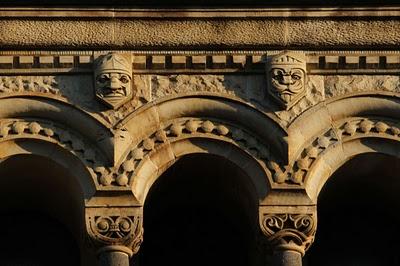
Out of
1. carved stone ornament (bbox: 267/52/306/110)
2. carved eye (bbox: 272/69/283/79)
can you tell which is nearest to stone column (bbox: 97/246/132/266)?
carved stone ornament (bbox: 267/52/306/110)

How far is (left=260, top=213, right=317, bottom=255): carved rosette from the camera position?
105 feet

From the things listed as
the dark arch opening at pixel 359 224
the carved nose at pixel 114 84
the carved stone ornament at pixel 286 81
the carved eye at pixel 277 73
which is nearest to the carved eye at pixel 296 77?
the carved stone ornament at pixel 286 81

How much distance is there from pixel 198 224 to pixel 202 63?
5.48 ft

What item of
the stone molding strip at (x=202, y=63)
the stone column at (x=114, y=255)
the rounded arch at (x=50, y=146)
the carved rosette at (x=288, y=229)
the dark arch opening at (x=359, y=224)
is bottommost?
the stone column at (x=114, y=255)

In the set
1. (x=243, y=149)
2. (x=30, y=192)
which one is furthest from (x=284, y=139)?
(x=30, y=192)

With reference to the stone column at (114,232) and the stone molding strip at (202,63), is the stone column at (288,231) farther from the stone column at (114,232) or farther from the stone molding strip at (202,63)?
the stone molding strip at (202,63)

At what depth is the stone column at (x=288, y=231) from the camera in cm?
3189

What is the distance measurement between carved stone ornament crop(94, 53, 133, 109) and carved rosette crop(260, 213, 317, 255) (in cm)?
177

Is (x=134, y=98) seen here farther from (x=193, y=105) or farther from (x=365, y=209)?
(x=365, y=209)

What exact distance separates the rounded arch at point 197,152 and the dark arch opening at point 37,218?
0.76 metres

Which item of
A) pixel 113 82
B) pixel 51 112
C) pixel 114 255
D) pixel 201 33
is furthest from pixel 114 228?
pixel 201 33

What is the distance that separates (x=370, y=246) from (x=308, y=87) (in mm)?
1781

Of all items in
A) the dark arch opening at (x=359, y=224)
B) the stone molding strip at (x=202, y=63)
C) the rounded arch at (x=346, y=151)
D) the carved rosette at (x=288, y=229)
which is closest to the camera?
the carved rosette at (x=288, y=229)

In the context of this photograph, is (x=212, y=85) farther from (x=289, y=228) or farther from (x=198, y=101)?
(x=289, y=228)
